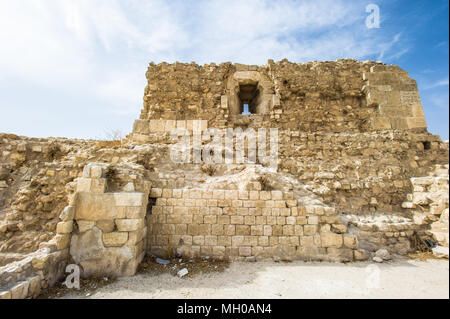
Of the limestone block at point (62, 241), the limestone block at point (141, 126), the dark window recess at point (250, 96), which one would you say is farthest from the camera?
the dark window recess at point (250, 96)

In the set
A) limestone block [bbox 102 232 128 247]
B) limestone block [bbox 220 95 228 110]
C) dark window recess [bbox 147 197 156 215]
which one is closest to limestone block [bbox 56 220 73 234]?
limestone block [bbox 102 232 128 247]

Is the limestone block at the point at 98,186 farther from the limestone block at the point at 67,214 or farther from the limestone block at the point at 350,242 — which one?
the limestone block at the point at 350,242

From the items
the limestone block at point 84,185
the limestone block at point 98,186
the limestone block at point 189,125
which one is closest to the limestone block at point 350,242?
the limestone block at point 98,186

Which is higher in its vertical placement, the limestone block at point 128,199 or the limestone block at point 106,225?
the limestone block at point 128,199

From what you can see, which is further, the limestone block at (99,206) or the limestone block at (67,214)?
the limestone block at (99,206)

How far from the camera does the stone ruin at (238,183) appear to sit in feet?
12.2

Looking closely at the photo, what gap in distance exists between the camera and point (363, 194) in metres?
6.11

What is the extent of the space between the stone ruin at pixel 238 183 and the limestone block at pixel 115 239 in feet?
0.08

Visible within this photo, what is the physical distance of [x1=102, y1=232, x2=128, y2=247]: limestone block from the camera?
3.60 metres

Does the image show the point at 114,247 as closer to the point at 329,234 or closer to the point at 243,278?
the point at 243,278

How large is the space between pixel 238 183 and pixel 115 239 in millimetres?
2860

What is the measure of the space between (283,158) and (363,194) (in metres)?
2.74

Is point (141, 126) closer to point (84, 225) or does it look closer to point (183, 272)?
point (84, 225)
